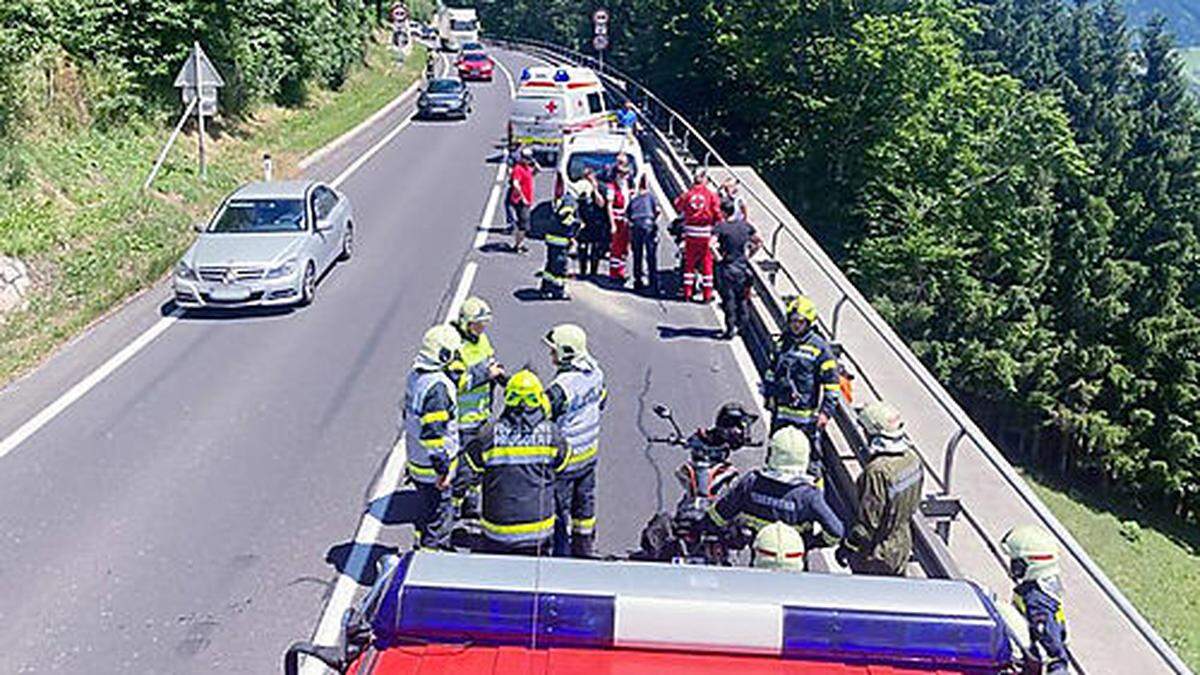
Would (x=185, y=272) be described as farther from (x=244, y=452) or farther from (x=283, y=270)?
(x=244, y=452)

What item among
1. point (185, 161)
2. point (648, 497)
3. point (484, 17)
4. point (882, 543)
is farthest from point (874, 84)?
point (484, 17)

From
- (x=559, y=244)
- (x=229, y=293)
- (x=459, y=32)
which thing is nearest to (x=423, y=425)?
(x=559, y=244)

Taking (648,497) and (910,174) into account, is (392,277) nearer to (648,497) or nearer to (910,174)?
(648,497)

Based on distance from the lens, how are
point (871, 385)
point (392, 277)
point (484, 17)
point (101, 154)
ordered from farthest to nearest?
point (484, 17) < point (101, 154) < point (392, 277) < point (871, 385)

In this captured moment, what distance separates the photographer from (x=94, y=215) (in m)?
19.2

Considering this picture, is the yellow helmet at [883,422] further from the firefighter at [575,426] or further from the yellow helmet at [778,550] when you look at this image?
the firefighter at [575,426]

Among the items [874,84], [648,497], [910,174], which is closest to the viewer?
[648,497]

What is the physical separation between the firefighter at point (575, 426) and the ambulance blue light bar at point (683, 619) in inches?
141

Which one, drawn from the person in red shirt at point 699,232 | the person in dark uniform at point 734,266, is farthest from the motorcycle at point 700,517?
the person in red shirt at point 699,232

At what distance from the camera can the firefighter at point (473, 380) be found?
364 inches

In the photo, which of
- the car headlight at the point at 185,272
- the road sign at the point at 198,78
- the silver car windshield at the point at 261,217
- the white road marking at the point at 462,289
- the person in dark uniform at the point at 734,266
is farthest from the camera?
the road sign at the point at 198,78

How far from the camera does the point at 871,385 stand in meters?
12.3

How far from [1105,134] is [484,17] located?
7259 cm

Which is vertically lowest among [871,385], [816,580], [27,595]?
[27,595]
